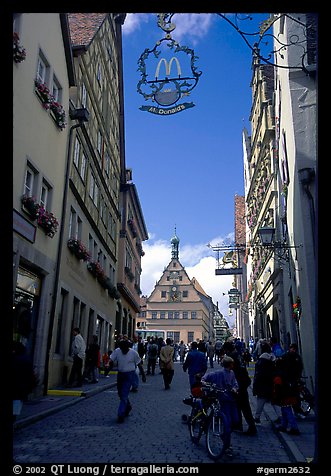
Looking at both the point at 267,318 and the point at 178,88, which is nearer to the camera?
the point at 178,88

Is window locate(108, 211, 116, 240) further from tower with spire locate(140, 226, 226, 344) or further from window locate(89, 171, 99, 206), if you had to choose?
tower with spire locate(140, 226, 226, 344)

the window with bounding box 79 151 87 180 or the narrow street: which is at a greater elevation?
the window with bounding box 79 151 87 180

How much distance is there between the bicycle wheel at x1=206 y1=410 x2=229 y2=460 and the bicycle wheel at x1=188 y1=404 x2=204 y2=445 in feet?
1.77

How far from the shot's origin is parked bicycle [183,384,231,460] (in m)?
6.46

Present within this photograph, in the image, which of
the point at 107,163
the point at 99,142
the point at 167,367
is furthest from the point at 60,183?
the point at 107,163

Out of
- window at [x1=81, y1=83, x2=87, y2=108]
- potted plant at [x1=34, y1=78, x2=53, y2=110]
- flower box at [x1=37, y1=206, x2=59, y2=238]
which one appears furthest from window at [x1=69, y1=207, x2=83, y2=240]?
potted plant at [x1=34, y1=78, x2=53, y2=110]

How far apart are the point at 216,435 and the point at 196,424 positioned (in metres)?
1.11

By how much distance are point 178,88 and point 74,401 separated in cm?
823

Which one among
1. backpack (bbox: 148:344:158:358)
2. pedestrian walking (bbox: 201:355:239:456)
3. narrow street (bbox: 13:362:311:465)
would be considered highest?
backpack (bbox: 148:344:158:358)

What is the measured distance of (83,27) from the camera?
69.7 feet

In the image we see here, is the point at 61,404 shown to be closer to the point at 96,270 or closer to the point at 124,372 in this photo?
the point at 124,372
